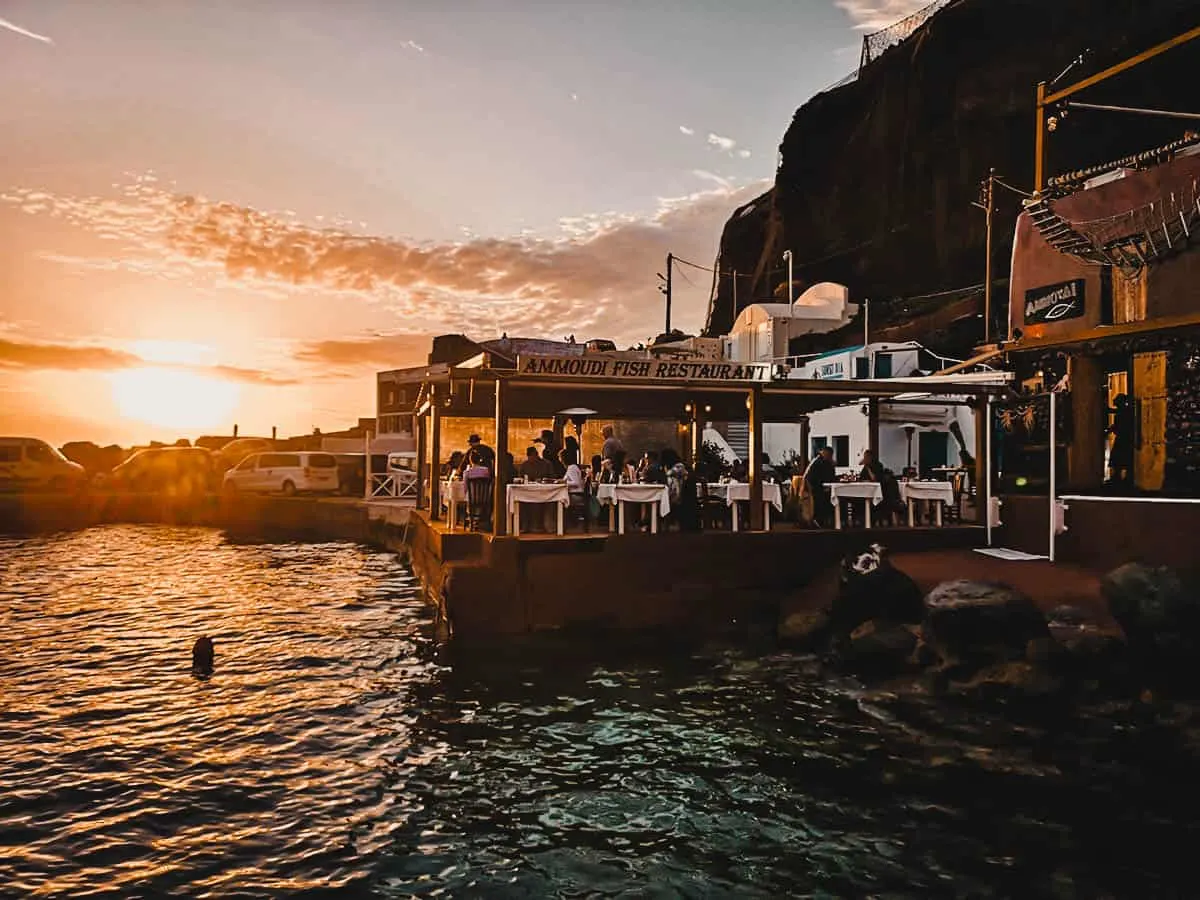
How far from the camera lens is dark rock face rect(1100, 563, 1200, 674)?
11109 mm

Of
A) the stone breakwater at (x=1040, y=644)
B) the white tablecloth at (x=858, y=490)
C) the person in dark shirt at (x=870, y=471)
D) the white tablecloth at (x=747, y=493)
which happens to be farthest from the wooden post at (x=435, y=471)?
the stone breakwater at (x=1040, y=644)

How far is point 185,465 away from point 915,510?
113 feet

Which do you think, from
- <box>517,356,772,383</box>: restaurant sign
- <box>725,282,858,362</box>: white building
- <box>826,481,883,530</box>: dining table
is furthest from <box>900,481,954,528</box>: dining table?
<box>725,282,858,362</box>: white building

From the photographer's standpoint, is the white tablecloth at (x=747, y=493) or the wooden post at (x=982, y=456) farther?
the wooden post at (x=982, y=456)

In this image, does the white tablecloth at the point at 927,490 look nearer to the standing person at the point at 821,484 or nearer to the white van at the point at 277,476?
the standing person at the point at 821,484

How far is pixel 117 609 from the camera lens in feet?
58.1

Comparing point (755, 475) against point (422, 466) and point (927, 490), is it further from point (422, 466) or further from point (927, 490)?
point (422, 466)

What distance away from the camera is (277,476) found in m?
36.9

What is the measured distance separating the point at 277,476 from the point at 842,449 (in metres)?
23.9

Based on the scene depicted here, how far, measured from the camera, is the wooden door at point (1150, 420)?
18.9m

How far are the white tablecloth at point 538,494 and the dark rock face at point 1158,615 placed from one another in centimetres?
868

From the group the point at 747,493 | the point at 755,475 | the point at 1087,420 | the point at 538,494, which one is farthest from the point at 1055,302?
the point at 538,494

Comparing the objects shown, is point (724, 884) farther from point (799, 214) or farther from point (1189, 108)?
point (799, 214)

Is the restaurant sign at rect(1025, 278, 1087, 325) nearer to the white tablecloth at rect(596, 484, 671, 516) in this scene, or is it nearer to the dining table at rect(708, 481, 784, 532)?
the dining table at rect(708, 481, 784, 532)
